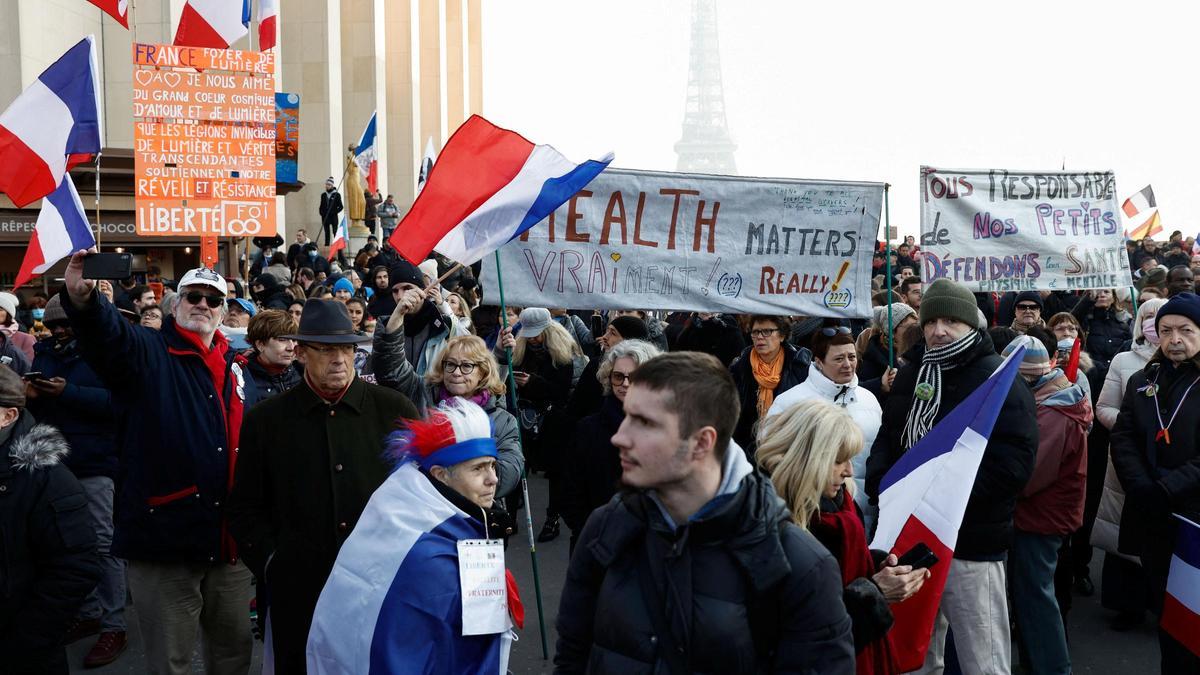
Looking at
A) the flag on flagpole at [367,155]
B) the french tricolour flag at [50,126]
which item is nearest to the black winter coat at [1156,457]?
the french tricolour flag at [50,126]

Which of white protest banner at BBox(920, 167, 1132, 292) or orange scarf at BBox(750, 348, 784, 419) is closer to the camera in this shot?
orange scarf at BBox(750, 348, 784, 419)

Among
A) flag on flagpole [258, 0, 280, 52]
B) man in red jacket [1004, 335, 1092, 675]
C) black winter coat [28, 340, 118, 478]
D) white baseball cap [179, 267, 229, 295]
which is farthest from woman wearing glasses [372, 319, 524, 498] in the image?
flag on flagpole [258, 0, 280, 52]

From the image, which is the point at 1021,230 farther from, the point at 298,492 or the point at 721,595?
the point at 721,595

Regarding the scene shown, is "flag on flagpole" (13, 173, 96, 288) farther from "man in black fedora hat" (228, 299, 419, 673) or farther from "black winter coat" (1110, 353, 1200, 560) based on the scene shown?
"black winter coat" (1110, 353, 1200, 560)

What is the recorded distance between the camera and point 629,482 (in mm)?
2543

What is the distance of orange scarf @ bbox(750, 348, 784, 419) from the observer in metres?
6.02

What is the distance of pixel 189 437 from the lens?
15.0 feet

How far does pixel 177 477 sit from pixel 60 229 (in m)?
2.85

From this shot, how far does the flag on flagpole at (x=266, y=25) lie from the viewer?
1719 cm

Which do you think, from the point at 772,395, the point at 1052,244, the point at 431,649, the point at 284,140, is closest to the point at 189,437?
the point at 431,649

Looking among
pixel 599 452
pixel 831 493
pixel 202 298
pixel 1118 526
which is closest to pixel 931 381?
pixel 831 493

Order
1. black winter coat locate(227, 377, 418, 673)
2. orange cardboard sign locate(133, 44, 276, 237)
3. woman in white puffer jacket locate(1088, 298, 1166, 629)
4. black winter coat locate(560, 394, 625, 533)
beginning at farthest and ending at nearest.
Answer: orange cardboard sign locate(133, 44, 276, 237) < woman in white puffer jacket locate(1088, 298, 1166, 629) < black winter coat locate(560, 394, 625, 533) < black winter coat locate(227, 377, 418, 673)

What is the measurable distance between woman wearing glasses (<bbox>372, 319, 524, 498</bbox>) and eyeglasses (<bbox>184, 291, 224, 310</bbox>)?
1.04 metres

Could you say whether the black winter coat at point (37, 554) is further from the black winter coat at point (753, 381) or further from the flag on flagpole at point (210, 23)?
the flag on flagpole at point (210, 23)
